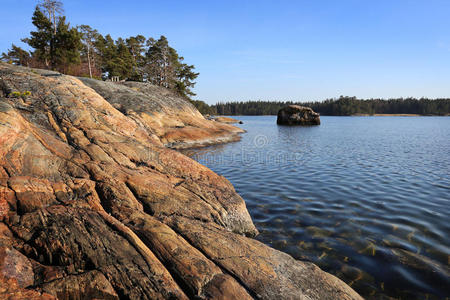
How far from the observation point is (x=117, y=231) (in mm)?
4242

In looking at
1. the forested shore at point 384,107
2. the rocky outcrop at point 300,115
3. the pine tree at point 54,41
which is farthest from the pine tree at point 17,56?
the forested shore at point 384,107

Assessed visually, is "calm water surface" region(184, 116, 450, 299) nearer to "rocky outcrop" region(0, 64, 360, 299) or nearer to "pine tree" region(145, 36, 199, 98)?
"rocky outcrop" region(0, 64, 360, 299)

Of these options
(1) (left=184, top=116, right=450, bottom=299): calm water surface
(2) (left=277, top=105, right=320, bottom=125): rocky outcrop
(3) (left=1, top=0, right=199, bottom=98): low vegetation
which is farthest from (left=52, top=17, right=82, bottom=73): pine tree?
(2) (left=277, top=105, right=320, bottom=125): rocky outcrop

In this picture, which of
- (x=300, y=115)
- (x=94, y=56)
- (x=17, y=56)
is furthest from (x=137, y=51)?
(x=300, y=115)

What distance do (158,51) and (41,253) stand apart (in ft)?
180

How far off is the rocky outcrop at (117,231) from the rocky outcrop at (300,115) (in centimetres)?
5192

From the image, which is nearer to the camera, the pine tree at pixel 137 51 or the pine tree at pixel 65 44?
the pine tree at pixel 65 44

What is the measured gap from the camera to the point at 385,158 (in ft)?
57.1

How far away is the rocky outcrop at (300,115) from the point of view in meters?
54.8

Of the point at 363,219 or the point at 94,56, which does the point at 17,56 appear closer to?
the point at 94,56

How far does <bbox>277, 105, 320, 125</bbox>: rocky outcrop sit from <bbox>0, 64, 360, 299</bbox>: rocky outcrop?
5192 cm

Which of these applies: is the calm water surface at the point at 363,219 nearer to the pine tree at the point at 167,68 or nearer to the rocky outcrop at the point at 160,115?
the rocky outcrop at the point at 160,115

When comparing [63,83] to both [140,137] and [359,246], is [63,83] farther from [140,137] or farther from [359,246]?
[359,246]

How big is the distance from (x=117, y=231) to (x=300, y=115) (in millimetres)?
55591
